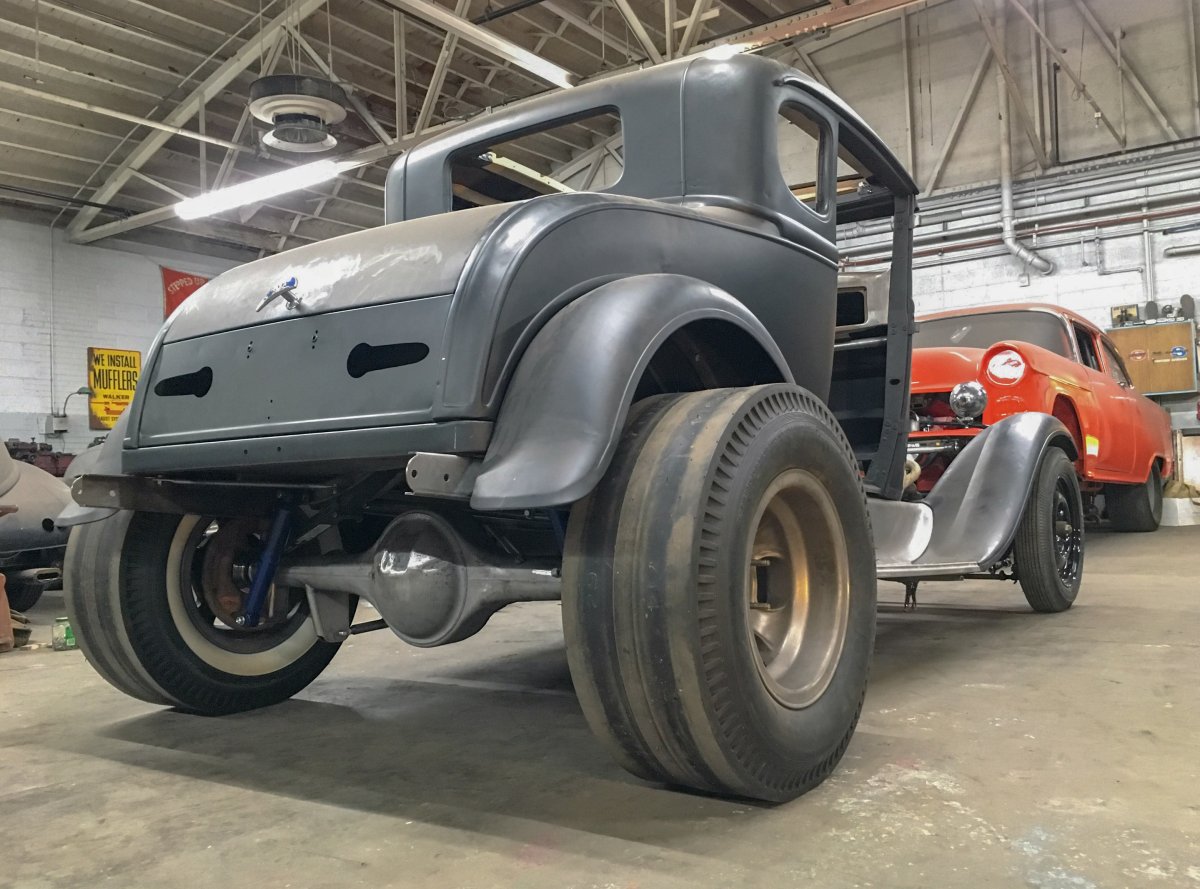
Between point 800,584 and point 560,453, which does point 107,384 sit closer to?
point 800,584

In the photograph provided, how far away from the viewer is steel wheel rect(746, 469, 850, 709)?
91.4 inches

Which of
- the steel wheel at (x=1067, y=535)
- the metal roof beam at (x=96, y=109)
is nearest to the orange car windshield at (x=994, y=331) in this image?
the steel wheel at (x=1067, y=535)

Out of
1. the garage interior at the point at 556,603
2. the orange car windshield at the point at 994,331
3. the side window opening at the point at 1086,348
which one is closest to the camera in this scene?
the garage interior at the point at 556,603

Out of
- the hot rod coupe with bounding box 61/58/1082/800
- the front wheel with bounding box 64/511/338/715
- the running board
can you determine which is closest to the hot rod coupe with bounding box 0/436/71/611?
the front wheel with bounding box 64/511/338/715

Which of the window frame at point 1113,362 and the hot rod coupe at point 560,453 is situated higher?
the window frame at point 1113,362

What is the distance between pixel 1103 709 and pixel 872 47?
43.3 ft

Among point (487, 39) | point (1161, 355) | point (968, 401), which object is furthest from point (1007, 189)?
point (968, 401)

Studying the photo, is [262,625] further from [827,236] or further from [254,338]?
[827,236]

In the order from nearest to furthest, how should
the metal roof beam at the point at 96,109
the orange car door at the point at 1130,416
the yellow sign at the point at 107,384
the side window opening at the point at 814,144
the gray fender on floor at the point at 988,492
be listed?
the side window opening at the point at 814,144, the gray fender on floor at the point at 988,492, the orange car door at the point at 1130,416, the metal roof beam at the point at 96,109, the yellow sign at the point at 107,384

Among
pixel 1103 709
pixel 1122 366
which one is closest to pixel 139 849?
pixel 1103 709

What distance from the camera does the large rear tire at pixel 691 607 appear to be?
1859 mm

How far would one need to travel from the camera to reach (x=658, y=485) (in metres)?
1.92

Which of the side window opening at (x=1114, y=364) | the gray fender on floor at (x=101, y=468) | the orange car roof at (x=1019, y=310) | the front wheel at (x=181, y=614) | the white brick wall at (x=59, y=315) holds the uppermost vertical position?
the white brick wall at (x=59, y=315)

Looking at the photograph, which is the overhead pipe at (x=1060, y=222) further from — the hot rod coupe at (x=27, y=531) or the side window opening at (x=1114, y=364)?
the hot rod coupe at (x=27, y=531)
